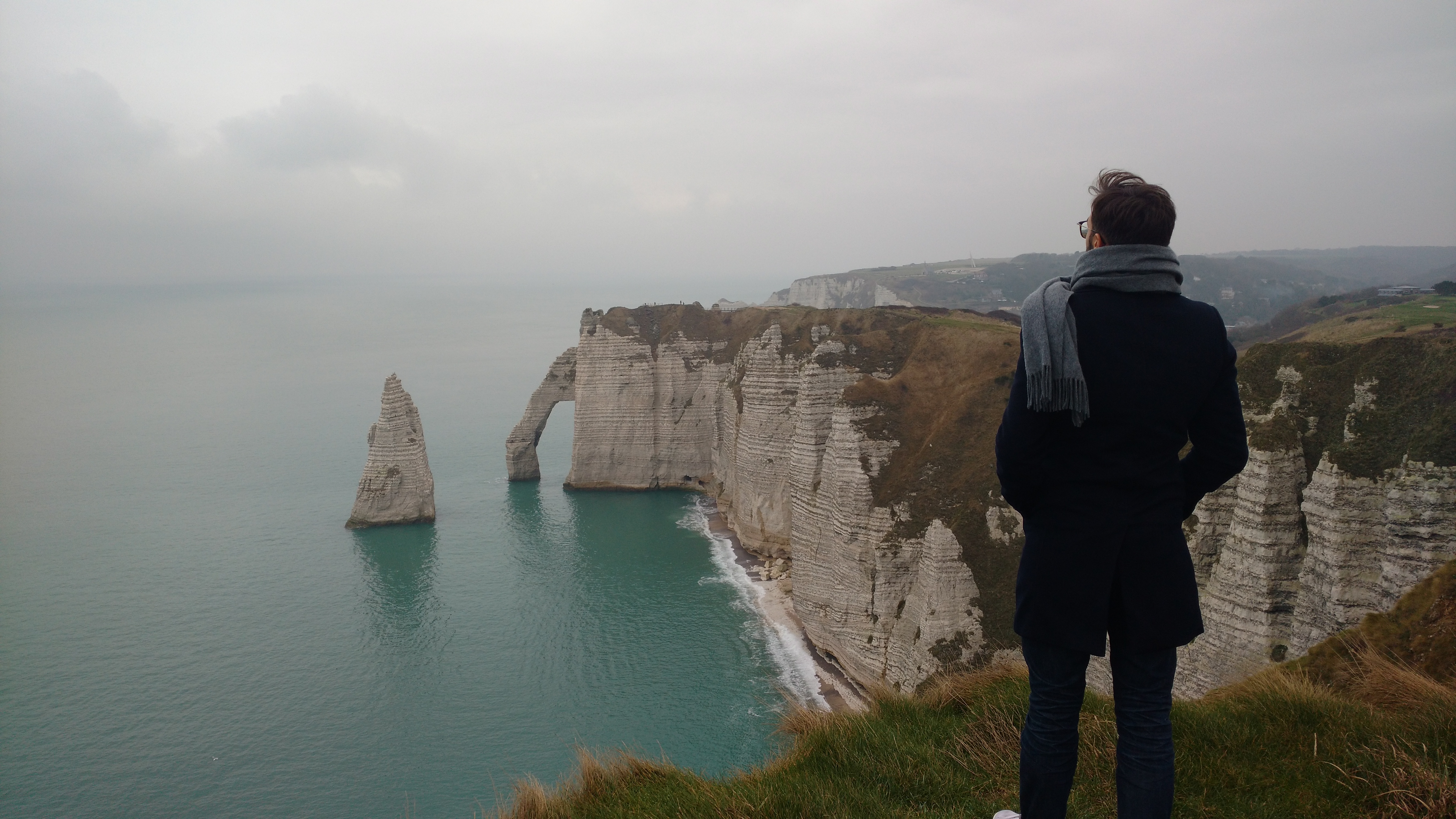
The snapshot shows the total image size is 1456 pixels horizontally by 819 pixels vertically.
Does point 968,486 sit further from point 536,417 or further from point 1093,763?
point 536,417

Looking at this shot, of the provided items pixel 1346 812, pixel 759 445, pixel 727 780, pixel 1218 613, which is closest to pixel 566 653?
pixel 759 445

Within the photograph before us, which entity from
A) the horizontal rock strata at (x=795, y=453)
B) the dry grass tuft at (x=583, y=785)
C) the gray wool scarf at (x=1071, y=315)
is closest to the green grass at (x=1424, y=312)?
the horizontal rock strata at (x=795, y=453)

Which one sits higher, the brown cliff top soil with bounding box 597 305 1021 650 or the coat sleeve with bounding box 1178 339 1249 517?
the coat sleeve with bounding box 1178 339 1249 517

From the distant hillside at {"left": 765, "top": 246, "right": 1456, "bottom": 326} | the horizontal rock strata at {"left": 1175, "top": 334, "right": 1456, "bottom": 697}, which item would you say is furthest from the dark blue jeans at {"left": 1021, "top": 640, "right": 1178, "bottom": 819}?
the distant hillside at {"left": 765, "top": 246, "right": 1456, "bottom": 326}

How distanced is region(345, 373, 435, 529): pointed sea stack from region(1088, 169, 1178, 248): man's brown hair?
1803 inches

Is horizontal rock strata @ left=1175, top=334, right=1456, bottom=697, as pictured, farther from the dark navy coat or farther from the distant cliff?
the dark navy coat

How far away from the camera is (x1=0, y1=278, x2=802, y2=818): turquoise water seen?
22031 millimetres

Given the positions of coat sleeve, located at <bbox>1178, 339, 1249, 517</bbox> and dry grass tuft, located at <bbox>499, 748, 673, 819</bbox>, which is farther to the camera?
dry grass tuft, located at <bbox>499, 748, 673, 819</bbox>

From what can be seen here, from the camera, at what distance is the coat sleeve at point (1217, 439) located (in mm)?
3934

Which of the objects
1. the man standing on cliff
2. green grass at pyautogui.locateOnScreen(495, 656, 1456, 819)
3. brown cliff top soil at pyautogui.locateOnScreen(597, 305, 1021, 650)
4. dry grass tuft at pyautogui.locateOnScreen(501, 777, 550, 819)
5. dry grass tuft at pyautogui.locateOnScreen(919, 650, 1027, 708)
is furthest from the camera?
brown cliff top soil at pyautogui.locateOnScreen(597, 305, 1021, 650)

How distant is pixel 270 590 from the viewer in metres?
36.7

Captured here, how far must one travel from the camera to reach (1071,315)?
12.4 ft

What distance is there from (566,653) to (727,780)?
24.6 meters

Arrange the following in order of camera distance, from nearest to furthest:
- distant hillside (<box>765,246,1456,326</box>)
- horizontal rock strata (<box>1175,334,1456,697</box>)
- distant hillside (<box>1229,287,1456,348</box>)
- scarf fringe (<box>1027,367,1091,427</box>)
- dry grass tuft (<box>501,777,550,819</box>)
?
scarf fringe (<box>1027,367,1091,427</box>) → dry grass tuft (<box>501,777,550,819</box>) → horizontal rock strata (<box>1175,334,1456,697</box>) → distant hillside (<box>1229,287,1456,348</box>) → distant hillside (<box>765,246,1456,326</box>)
